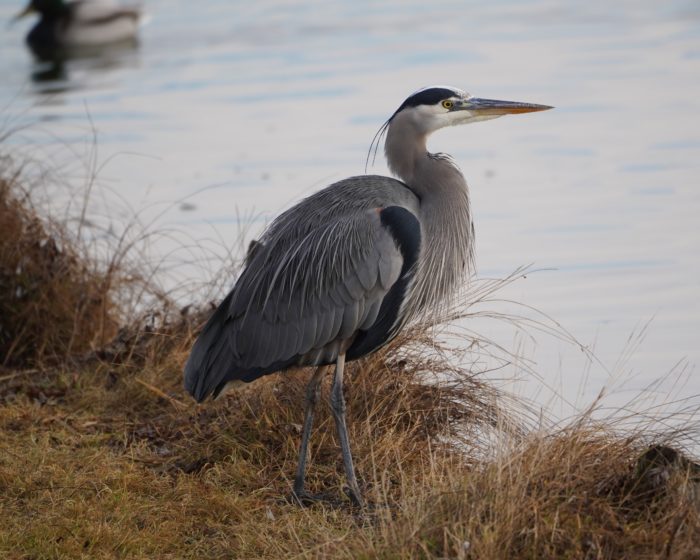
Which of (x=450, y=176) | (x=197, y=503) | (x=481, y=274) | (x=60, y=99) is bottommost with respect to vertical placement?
(x=197, y=503)

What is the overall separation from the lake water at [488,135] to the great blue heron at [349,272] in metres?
0.88

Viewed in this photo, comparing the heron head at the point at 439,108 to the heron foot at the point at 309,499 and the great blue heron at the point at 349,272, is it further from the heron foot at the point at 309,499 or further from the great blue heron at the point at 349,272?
the heron foot at the point at 309,499

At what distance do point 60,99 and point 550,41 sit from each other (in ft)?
21.9

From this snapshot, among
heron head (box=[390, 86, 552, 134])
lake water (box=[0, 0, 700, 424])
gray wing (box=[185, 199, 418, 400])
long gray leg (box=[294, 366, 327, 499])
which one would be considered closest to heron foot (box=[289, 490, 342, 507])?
long gray leg (box=[294, 366, 327, 499])

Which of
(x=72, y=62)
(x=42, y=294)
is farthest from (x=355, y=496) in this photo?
(x=72, y=62)

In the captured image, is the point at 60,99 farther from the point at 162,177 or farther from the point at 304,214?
the point at 304,214

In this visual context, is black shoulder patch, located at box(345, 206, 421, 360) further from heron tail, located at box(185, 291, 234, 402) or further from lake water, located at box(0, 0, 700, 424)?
lake water, located at box(0, 0, 700, 424)

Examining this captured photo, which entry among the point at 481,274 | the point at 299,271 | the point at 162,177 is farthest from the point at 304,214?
the point at 162,177

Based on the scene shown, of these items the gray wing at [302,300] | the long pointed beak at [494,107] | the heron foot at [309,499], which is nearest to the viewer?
the heron foot at [309,499]

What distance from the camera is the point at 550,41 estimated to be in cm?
1753

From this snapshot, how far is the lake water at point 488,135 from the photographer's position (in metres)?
7.85

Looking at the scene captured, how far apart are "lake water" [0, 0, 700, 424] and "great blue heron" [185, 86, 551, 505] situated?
88 centimetres

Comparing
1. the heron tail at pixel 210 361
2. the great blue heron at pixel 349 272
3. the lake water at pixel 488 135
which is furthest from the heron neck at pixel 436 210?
the heron tail at pixel 210 361

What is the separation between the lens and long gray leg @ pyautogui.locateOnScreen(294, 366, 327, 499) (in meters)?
5.34
